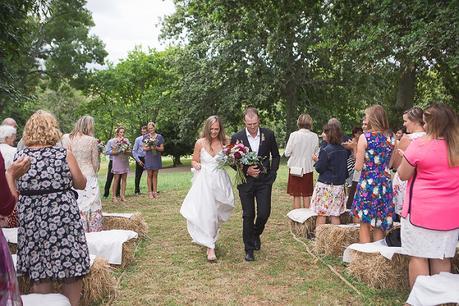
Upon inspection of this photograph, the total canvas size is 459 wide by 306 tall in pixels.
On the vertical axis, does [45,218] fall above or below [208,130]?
below

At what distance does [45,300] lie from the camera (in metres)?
3.92

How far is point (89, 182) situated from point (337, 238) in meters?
4.15

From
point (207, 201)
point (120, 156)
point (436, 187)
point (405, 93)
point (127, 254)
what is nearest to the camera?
point (436, 187)

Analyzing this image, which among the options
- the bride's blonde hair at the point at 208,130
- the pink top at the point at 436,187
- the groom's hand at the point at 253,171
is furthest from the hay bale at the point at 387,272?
the bride's blonde hair at the point at 208,130

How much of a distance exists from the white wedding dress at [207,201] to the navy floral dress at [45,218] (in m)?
2.81

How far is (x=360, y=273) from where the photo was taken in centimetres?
543

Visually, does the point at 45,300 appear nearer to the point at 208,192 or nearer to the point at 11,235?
the point at 11,235

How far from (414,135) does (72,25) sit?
25182 millimetres

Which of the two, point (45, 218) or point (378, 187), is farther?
point (378, 187)

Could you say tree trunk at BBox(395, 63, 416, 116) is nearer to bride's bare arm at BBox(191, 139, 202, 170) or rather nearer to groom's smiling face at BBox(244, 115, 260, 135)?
groom's smiling face at BBox(244, 115, 260, 135)

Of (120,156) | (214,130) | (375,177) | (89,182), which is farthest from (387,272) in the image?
(120,156)

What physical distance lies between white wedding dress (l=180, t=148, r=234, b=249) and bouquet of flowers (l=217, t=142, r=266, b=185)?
1.01 ft

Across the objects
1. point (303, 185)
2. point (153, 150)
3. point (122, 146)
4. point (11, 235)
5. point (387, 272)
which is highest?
point (122, 146)

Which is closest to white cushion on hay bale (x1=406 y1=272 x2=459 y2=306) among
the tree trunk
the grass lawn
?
the grass lawn
